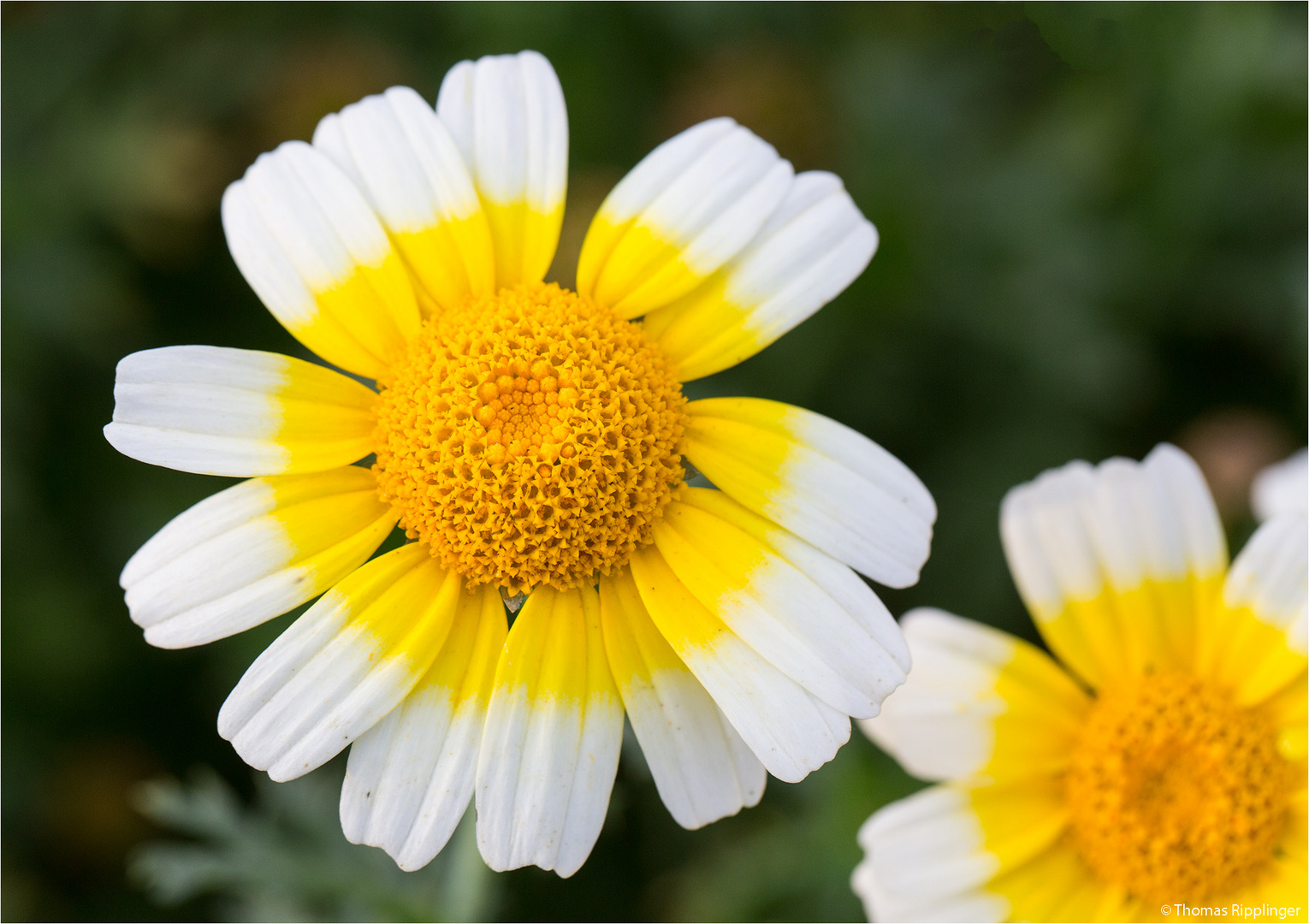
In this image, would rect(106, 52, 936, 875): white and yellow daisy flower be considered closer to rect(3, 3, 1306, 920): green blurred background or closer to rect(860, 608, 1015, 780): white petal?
rect(860, 608, 1015, 780): white petal

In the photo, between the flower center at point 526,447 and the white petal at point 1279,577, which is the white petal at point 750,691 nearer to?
the flower center at point 526,447

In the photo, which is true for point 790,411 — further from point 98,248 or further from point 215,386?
point 98,248

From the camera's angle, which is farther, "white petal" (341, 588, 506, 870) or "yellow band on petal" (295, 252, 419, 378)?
"yellow band on petal" (295, 252, 419, 378)

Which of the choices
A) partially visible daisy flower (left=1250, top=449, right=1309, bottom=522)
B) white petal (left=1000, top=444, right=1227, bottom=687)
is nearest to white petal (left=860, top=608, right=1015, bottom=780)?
white petal (left=1000, top=444, right=1227, bottom=687)

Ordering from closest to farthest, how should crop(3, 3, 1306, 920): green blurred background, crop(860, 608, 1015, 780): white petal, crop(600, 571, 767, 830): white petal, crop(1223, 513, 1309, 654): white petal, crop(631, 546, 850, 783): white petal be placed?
crop(631, 546, 850, 783): white petal
crop(600, 571, 767, 830): white petal
crop(1223, 513, 1309, 654): white petal
crop(860, 608, 1015, 780): white petal
crop(3, 3, 1306, 920): green blurred background

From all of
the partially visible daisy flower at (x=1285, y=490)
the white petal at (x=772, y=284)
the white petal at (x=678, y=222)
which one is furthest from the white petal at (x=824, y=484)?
the partially visible daisy flower at (x=1285, y=490)

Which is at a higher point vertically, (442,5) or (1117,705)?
(442,5)

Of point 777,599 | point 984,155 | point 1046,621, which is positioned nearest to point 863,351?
point 984,155
